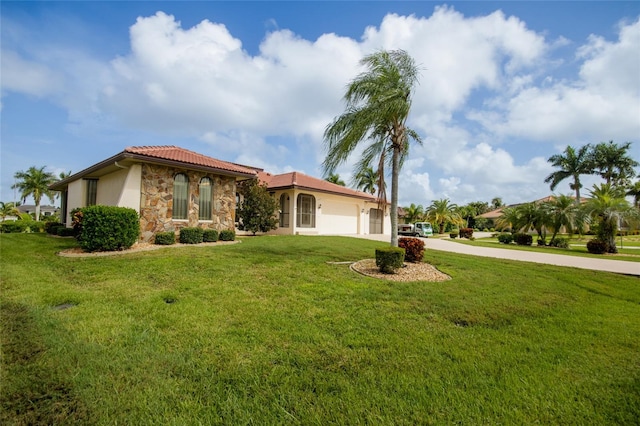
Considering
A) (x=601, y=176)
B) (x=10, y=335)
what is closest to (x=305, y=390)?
(x=10, y=335)

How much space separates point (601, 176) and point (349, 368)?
60.3 m

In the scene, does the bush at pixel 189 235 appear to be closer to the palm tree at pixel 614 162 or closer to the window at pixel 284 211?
the window at pixel 284 211

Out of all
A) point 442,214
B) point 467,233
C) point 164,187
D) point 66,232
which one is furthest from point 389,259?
point 442,214

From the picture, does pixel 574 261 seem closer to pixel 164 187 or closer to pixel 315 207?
pixel 315 207

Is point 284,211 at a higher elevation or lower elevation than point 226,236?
higher

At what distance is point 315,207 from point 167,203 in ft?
39.4

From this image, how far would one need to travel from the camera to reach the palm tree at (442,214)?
42.1m

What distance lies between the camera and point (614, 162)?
43.8 metres

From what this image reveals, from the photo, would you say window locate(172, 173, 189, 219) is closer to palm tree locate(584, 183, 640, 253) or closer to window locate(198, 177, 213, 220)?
window locate(198, 177, 213, 220)

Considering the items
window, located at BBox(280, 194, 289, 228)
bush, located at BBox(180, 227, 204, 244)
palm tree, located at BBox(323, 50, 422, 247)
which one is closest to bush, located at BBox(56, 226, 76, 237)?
bush, located at BBox(180, 227, 204, 244)

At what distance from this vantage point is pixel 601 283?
8.30m

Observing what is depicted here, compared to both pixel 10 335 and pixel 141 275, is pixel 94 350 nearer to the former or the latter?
pixel 10 335

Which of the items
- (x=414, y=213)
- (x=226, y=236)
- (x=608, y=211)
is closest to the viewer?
(x=226, y=236)

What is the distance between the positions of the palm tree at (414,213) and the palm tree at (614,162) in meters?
27.2
